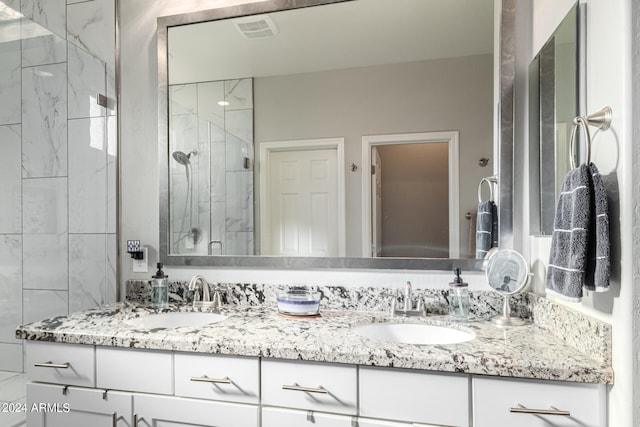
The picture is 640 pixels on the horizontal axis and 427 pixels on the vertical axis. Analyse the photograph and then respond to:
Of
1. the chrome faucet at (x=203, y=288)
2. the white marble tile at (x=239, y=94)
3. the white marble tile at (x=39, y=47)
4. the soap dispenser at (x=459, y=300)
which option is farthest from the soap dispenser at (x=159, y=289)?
the soap dispenser at (x=459, y=300)

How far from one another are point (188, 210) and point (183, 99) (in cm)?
56

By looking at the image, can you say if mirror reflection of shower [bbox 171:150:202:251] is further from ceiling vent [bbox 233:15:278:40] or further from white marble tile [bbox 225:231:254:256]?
ceiling vent [bbox 233:15:278:40]

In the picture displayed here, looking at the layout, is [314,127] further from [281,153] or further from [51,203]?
[51,203]

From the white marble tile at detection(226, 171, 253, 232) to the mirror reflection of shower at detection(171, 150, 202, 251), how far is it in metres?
0.19

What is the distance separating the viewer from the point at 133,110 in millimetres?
2145

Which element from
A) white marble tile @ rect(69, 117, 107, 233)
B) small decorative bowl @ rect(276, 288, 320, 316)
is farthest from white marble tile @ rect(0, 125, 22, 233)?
small decorative bowl @ rect(276, 288, 320, 316)

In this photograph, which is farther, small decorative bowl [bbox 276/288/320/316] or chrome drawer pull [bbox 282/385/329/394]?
small decorative bowl [bbox 276/288/320/316]

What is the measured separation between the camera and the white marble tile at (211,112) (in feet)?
6.56

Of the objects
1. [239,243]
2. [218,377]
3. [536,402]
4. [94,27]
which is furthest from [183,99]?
[536,402]

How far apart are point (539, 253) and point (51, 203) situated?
84.3 inches

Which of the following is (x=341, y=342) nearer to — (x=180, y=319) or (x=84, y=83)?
(x=180, y=319)

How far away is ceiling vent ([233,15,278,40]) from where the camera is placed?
6.37 feet

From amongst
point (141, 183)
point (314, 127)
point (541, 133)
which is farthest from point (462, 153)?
point (141, 183)

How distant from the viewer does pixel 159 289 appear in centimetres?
194
